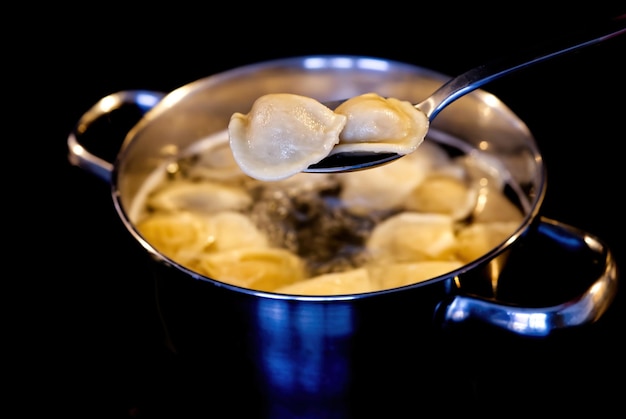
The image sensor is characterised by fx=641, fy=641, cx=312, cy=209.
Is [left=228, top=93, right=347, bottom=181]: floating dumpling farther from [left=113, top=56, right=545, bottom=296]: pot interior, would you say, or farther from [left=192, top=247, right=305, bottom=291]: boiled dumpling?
[left=113, top=56, right=545, bottom=296]: pot interior

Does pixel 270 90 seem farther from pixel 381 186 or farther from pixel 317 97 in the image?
pixel 381 186

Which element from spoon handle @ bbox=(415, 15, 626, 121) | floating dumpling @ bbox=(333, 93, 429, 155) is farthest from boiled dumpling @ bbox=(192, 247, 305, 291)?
spoon handle @ bbox=(415, 15, 626, 121)

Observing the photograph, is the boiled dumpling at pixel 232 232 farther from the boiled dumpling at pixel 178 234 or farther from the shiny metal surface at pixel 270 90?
the shiny metal surface at pixel 270 90

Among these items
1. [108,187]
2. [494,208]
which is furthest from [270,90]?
[494,208]

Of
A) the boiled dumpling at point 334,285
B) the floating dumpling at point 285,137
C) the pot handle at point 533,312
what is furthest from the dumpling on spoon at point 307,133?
the pot handle at point 533,312

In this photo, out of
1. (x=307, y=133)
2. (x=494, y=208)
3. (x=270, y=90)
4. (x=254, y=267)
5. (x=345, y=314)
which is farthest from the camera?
(x=270, y=90)
